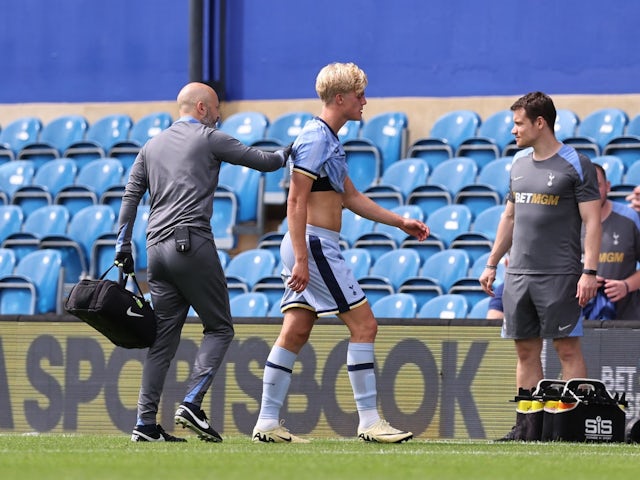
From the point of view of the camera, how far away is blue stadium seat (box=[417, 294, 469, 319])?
1110 centimetres

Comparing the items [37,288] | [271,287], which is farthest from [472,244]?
[37,288]

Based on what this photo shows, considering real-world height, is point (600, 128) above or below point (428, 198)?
above

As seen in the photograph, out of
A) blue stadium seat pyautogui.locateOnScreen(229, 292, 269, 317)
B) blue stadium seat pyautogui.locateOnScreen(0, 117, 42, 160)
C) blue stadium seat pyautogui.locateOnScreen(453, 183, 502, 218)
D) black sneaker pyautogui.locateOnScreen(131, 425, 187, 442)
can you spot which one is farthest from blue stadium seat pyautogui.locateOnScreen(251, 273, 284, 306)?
blue stadium seat pyautogui.locateOnScreen(0, 117, 42, 160)

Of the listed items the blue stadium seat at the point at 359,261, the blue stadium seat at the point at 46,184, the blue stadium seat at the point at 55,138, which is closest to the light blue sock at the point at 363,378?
the blue stadium seat at the point at 359,261

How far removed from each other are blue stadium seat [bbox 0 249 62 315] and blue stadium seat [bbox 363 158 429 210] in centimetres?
296

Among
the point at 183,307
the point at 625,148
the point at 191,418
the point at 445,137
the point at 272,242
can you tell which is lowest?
the point at 272,242

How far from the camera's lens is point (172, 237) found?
7.63 metres

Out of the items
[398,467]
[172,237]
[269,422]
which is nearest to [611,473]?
[398,467]

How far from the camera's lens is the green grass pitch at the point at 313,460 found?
18.1ft

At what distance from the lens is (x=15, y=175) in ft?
52.2

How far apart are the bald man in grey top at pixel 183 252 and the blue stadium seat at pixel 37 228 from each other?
678cm

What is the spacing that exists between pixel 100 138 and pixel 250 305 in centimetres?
515

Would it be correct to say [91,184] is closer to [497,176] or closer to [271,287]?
[271,287]

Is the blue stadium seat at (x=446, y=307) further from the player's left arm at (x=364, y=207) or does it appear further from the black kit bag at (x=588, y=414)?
the player's left arm at (x=364, y=207)
